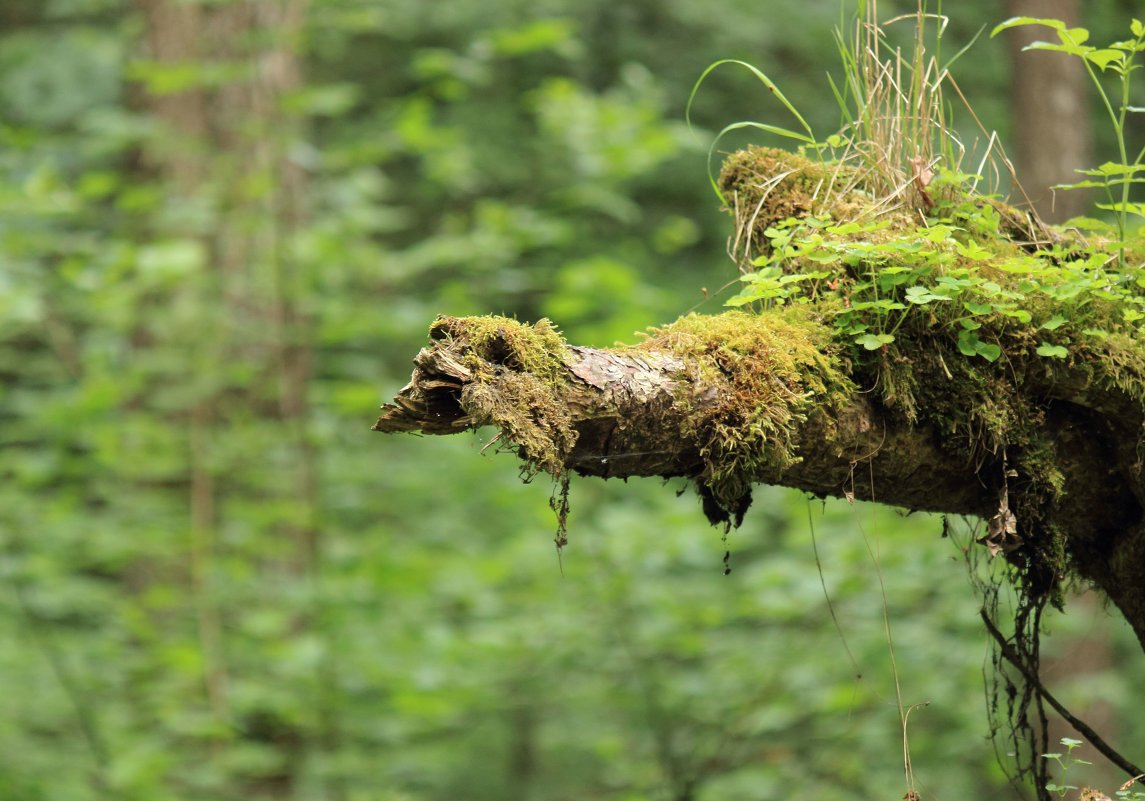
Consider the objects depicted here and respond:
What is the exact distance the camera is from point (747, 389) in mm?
1626

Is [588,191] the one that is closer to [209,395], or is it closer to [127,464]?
[209,395]

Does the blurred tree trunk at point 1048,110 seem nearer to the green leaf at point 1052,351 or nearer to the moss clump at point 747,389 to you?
the green leaf at point 1052,351

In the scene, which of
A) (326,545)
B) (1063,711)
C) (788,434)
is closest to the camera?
(788,434)

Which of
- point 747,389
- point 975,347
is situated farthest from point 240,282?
point 975,347

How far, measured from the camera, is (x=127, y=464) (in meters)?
4.79

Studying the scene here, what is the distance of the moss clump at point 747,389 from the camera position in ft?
5.23

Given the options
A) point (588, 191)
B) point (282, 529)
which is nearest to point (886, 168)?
point (588, 191)

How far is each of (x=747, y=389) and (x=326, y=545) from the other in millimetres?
4255

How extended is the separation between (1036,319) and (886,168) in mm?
451

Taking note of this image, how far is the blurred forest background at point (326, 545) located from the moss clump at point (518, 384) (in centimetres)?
288

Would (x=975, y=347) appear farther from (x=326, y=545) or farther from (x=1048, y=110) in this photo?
(x=1048, y=110)

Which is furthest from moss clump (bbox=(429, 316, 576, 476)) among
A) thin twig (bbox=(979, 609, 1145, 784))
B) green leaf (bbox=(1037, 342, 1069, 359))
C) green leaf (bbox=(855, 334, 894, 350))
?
thin twig (bbox=(979, 609, 1145, 784))

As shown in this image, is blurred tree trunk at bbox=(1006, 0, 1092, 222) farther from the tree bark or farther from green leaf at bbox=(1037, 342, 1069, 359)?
green leaf at bbox=(1037, 342, 1069, 359)

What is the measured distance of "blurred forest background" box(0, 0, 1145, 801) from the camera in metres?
4.58
